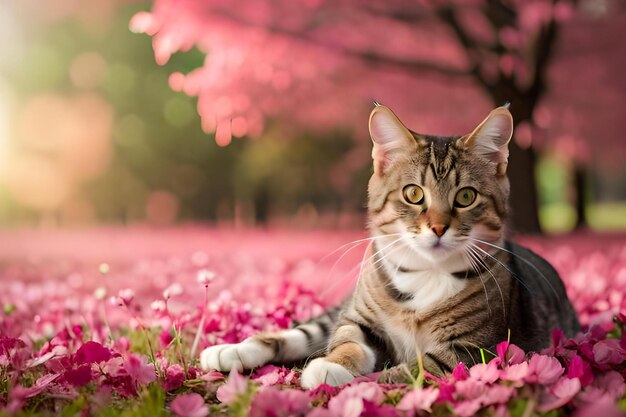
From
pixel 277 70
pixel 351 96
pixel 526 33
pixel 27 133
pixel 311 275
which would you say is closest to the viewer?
pixel 311 275

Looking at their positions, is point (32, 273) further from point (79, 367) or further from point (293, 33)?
point (79, 367)

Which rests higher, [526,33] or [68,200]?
[526,33]

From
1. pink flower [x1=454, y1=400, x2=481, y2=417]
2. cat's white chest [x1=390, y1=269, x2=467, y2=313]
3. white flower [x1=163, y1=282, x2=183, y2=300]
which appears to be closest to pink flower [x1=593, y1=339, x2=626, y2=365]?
cat's white chest [x1=390, y1=269, x2=467, y2=313]

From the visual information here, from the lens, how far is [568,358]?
286cm

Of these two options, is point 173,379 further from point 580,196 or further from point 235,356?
point 580,196

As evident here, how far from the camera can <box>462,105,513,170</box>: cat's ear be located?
2988mm

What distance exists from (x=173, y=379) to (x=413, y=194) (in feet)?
4.22

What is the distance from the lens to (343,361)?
9.63ft

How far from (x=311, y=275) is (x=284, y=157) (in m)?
11.8

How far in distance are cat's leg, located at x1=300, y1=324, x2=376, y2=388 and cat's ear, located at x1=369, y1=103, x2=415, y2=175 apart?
78 cm

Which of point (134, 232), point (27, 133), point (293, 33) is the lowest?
point (134, 232)

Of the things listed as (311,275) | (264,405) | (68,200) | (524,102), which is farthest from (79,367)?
(68,200)

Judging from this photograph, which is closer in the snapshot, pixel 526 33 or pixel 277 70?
pixel 277 70

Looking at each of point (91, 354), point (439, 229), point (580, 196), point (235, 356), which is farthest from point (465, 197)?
point (580, 196)
